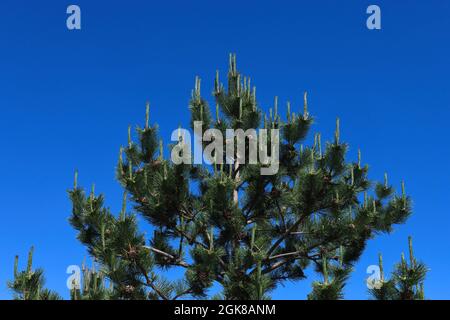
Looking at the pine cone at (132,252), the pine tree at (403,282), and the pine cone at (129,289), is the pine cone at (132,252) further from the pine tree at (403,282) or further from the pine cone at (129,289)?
the pine tree at (403,282)

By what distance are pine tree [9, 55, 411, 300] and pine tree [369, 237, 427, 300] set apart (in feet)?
2.67

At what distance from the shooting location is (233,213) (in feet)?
30.1

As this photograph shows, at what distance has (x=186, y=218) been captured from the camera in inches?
395

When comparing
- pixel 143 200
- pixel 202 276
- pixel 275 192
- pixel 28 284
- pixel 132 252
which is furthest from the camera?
pixel 275 192

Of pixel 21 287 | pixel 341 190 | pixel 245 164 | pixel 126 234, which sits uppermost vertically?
pixel 245 164

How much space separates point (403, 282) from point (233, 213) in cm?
293

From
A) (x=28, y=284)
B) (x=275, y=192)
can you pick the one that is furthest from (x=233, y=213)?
(x=28, y=284)

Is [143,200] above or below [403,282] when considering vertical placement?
above

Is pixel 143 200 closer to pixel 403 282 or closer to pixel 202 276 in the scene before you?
pixel 202 276

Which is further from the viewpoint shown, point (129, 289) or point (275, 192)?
point (275, 192)

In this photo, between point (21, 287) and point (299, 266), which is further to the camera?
point (299, 266)
